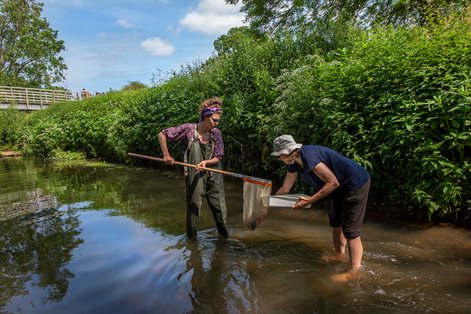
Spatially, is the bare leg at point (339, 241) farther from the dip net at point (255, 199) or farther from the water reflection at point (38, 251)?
the water reflection at point (38, 251)

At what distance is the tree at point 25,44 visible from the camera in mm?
45875

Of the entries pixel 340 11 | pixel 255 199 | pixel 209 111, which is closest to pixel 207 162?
pixel 209 111

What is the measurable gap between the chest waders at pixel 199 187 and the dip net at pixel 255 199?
560mm

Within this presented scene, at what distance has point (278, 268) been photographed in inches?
182

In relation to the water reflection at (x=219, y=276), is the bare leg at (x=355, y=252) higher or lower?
higher

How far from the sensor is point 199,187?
5.32 m

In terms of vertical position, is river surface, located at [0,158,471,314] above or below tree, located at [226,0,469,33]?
below

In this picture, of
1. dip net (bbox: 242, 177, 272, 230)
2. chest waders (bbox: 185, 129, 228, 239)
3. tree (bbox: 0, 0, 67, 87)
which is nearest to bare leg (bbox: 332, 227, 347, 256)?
dip net (bbox: 242, 177, 272, 230)

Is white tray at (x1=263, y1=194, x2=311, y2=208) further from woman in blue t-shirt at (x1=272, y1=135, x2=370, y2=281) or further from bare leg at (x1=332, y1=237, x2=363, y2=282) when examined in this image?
bare leg at (x1=332, y1=237, x2=363, y2=282)

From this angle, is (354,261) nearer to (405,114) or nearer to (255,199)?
(255,199)

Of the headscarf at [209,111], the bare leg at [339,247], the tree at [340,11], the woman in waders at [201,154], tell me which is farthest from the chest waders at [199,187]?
the tree at [340,11]

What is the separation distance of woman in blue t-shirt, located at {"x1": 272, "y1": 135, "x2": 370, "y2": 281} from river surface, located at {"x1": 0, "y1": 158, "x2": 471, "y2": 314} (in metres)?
0.54

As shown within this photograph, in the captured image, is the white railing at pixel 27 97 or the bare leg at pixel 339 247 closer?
the bare leg at pixel 339 247

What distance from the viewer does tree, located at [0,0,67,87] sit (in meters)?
45.9
